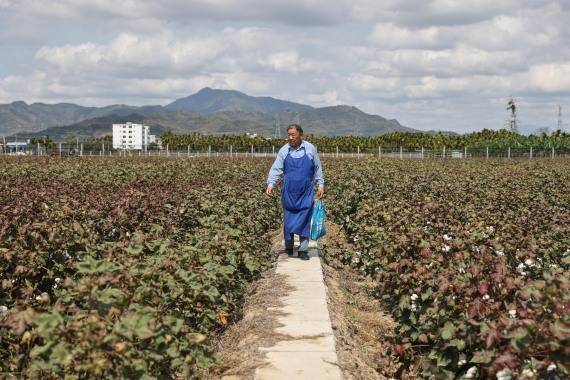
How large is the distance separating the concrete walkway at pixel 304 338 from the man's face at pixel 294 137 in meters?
1.86

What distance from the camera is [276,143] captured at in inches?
3821

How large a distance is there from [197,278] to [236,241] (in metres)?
2.53

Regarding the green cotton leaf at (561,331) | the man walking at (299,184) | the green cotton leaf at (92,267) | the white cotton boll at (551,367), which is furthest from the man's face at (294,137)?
the green cotton leaf at (561,331)

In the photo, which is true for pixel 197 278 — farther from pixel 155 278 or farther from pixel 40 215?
pixel 40 215

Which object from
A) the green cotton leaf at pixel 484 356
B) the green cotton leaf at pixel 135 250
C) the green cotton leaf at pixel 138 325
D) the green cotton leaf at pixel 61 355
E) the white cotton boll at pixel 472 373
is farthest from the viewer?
the green cotton leaf at pixel 135 250

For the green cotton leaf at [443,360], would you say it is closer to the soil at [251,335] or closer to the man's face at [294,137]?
the soil at [251,335]

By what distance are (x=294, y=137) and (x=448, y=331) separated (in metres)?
5.13

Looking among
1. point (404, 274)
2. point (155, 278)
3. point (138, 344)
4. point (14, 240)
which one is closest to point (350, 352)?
point (404, 274)

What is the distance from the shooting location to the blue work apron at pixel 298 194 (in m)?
9.76

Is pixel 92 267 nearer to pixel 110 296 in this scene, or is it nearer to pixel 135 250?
pixel 110 296

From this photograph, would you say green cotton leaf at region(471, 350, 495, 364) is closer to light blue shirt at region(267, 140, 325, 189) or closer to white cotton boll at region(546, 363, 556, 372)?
white cotton boll at region(546, 363, 556, 372)

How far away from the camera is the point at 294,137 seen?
31.3ft

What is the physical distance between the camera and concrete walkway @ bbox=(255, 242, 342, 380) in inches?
203

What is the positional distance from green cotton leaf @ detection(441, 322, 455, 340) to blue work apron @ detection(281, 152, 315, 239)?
4.95 meters
